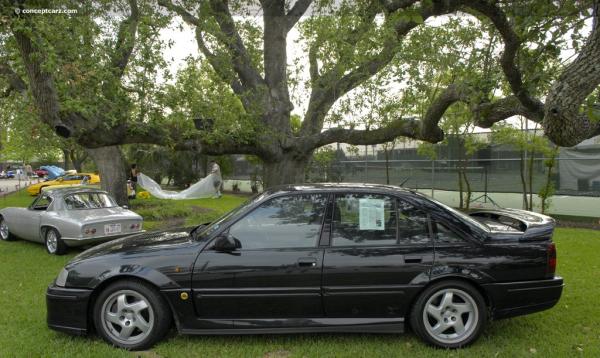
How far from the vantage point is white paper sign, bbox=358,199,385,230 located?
4.30 metres

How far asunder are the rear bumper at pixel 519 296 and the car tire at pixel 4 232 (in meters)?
10.1

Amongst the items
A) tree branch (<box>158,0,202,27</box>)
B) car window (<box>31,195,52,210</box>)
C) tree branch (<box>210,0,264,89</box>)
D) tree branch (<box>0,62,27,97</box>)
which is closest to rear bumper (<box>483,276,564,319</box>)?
tree branch (<box>210,0,264,89</box>)

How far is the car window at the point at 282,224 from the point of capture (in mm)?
4213

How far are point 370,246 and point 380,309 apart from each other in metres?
0.58

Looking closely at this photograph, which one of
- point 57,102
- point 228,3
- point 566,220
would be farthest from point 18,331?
point 566,220

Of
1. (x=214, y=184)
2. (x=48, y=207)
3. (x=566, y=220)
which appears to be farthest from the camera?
(x=214, y=184)

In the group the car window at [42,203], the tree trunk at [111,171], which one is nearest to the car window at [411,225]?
the car window at [42,203]

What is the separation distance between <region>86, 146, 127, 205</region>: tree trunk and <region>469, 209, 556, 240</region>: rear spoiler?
487 inches

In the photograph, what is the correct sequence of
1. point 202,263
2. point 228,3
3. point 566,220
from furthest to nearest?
point 566,220 < point 228,3 < point 202,263

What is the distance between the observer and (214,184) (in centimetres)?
2269

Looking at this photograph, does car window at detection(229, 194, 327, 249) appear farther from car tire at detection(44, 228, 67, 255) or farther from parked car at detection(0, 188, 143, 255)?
car tire at detection(44, 228, 67, 255)

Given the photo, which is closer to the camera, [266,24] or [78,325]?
[78,325]

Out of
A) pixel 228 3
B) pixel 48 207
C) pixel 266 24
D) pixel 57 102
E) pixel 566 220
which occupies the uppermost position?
pixel 228 3

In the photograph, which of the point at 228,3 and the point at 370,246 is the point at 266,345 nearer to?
the point at 370,246
